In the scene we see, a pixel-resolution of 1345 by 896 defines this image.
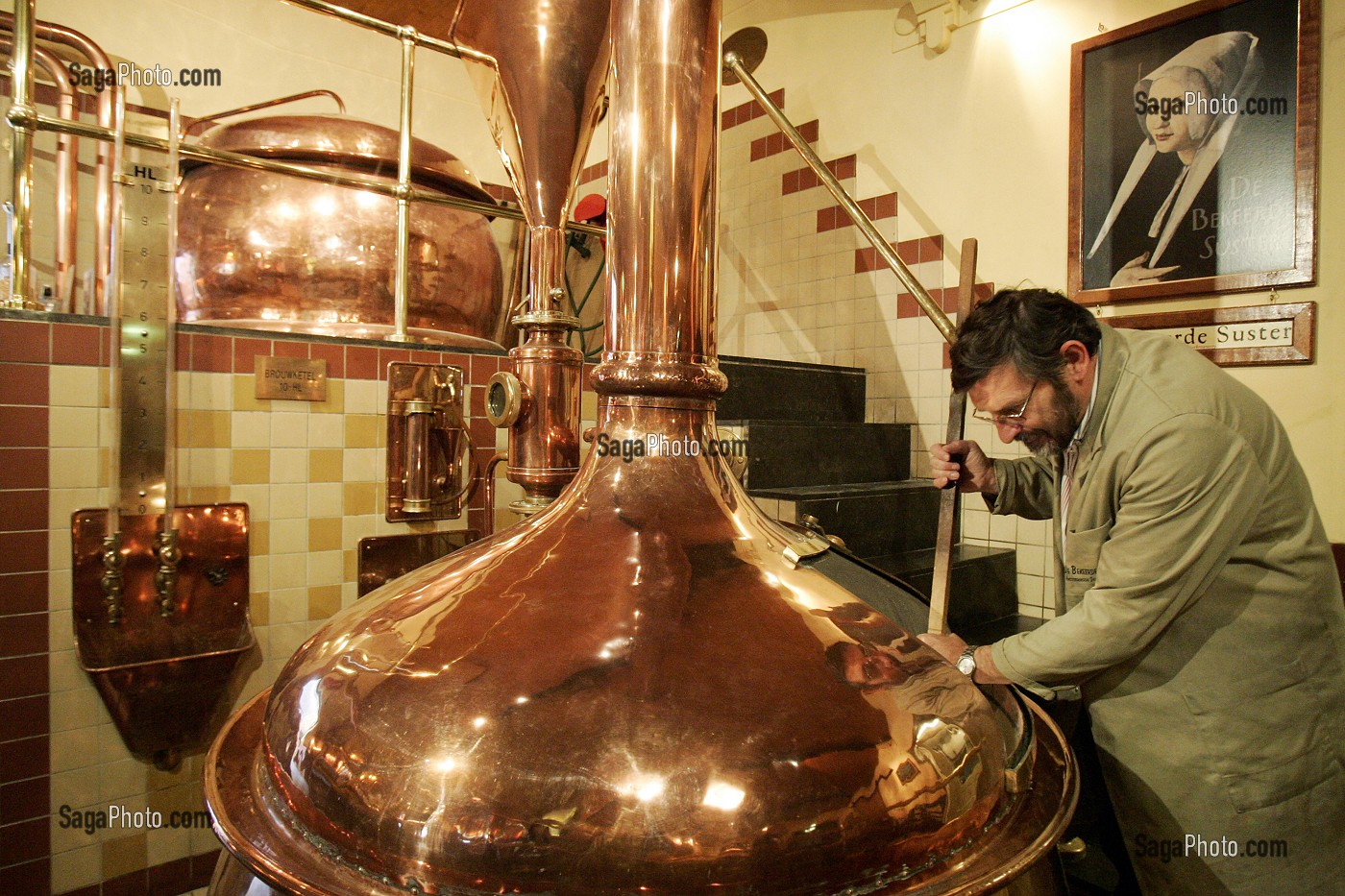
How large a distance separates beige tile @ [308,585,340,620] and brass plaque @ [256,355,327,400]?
44 cm

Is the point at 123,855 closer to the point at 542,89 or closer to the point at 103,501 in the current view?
the point at 103,501

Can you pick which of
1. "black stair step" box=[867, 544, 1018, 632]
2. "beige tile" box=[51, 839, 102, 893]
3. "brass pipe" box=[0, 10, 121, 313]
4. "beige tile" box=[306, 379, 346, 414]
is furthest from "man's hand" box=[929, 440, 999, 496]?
"brass pipe" box=[0, 10, 121, 313]

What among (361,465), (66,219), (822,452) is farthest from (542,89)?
(66,219)

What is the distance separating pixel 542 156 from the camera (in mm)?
1162

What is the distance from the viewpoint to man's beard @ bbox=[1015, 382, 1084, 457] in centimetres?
161

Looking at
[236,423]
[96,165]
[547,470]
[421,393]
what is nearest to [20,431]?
[236,423]

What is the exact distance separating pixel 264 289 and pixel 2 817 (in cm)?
117

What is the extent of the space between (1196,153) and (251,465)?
125 inches

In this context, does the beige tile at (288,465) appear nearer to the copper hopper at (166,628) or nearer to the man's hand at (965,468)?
the copper hopper at (166,628)

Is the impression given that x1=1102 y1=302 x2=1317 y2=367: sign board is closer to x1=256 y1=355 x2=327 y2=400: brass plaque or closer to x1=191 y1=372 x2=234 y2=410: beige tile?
x1=256 y1=355 x2=327 y2=400: brass plaque

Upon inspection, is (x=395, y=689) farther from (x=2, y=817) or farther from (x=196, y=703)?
(x=2, y=817)

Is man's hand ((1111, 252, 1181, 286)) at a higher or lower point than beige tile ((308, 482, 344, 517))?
higher

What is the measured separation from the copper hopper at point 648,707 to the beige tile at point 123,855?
1.28 m

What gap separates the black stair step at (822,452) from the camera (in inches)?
110
